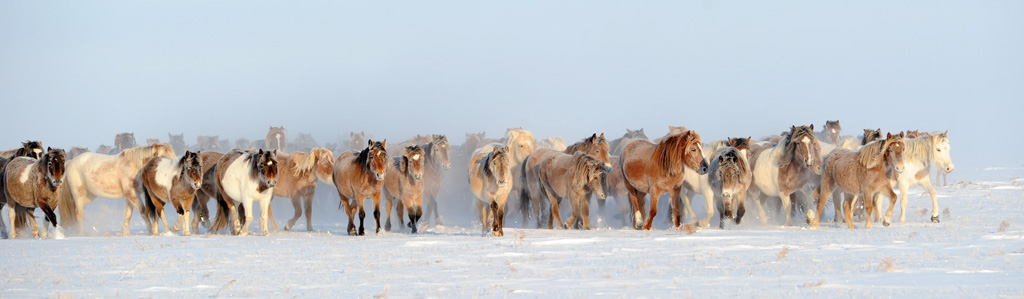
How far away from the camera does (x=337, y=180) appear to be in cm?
1623

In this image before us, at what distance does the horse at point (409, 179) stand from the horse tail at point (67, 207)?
5634mm

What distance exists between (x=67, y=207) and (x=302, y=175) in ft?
13.5

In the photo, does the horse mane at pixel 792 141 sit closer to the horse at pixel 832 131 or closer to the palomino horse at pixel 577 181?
the palomino horse at pixel 577 181

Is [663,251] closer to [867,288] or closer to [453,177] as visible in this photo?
[867,288]

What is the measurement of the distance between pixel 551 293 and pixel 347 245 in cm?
549

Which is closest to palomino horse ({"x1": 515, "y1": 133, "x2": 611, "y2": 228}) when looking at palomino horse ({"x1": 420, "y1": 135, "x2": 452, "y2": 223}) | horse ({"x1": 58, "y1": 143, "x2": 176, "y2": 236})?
palomino horse ({"x1": 420, "y1": 135, "x2": 452, "y2": 223})

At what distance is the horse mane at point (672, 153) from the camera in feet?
48.2

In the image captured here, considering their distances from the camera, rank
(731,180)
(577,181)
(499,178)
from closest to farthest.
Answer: (499,178), (731,180), (577,181)

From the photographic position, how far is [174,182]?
1560cm

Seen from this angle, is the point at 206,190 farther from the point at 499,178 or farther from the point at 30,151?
the point at 499,178

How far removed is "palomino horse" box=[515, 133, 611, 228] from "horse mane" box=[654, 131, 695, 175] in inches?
86.5

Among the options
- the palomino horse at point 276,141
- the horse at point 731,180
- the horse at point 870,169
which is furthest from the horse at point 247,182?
the palomino horse at point 276,141

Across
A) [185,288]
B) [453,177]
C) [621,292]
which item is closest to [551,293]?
[621,292]

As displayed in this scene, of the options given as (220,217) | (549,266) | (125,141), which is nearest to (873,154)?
(549,266)
